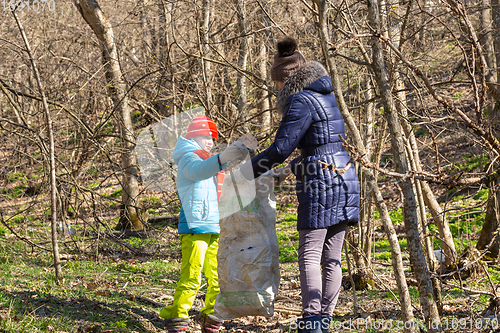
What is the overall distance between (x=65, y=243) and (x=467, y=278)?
5.04 meters

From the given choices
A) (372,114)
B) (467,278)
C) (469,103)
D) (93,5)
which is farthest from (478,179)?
(469,103)

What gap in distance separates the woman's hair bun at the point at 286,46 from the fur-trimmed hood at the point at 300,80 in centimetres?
16

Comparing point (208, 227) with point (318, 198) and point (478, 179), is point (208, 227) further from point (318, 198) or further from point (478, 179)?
point (478, 179)

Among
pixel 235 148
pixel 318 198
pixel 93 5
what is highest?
pixel 93 5

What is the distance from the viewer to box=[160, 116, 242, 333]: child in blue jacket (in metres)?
2.99

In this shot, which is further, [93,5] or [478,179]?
[93,5]

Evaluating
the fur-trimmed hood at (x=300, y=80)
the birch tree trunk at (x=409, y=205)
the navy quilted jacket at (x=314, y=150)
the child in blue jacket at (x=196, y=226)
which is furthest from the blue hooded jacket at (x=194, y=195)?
the birch tree trunk at (x=409, y=205)

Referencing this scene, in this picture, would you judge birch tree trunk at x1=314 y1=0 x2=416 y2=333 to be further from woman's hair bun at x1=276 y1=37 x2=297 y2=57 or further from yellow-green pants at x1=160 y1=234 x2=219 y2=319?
yellow-green pants at x1=160 y1=234 x2=219 y2=319

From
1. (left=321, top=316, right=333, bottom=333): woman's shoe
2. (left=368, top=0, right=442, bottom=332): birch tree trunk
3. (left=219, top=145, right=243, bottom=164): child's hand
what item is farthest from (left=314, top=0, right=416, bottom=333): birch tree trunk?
(left=219, top=145, right=243, bottom=164): child's hand

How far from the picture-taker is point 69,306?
3.48m

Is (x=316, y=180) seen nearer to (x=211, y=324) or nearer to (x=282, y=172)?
(x=282, y=172)

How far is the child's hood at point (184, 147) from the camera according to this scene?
3168mm

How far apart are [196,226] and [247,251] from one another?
45 cm

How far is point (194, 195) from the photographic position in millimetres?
3131
